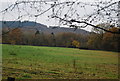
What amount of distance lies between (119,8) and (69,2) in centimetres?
72

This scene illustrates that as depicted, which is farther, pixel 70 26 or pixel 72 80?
pixel 72 80

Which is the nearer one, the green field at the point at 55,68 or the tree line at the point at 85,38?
the tree line at the point at 85,38

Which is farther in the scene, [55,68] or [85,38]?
[55,68]

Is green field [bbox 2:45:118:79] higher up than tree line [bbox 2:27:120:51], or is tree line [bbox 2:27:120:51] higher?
tree line [bbox 2:27:120:51]

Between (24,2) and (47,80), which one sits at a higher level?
(24,2)

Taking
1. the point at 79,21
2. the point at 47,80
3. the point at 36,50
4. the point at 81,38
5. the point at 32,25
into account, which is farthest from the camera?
the point at 36,50

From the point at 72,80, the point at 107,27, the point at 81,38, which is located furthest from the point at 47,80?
the point at 107,27

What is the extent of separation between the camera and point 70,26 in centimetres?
234

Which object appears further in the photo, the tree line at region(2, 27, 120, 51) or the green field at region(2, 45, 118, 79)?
the green field at region(2, 45, 118, 79)

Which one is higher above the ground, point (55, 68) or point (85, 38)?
point (85, 38)

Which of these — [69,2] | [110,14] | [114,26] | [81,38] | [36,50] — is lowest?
[36,50]

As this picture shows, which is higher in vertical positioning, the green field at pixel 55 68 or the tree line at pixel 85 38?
the tree line at pixel 85 38

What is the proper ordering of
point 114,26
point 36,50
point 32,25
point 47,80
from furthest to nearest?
1. point 36,50
2. point 47,80
3. point 32,25
4. point 114,26

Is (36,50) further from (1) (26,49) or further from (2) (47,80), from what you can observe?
(2) (47,80)
